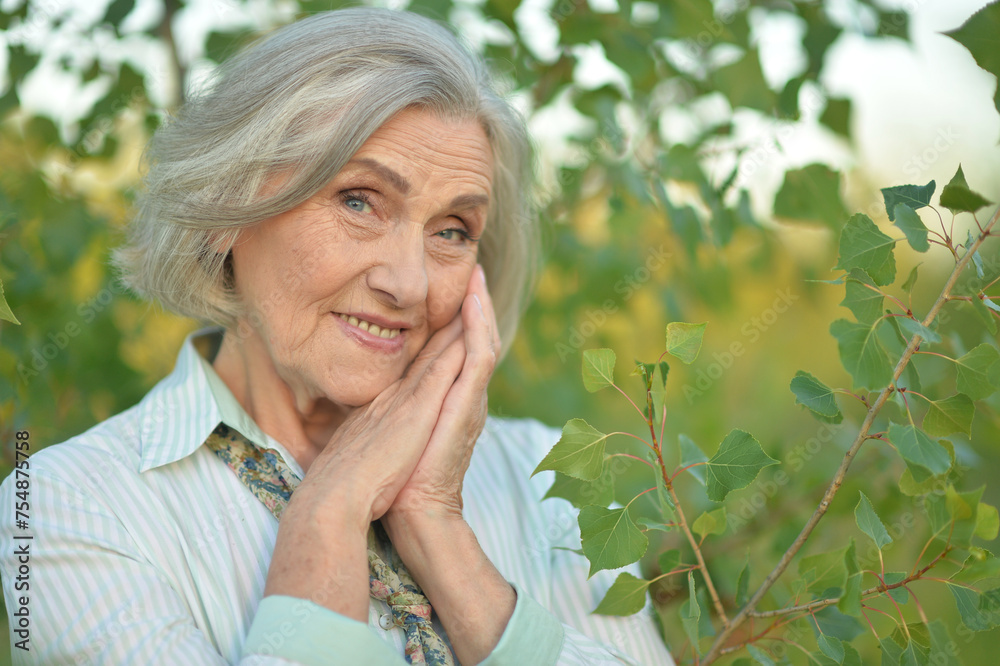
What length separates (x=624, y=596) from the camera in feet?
5.39

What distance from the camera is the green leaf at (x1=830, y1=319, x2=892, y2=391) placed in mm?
1188

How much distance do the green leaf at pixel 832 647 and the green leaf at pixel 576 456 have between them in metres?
0.55

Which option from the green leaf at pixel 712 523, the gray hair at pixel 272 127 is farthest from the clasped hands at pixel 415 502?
the gray hair at pixel 272 127

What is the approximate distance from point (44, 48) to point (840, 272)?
2587 mm

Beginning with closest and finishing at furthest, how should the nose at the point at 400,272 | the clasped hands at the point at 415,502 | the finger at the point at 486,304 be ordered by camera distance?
the clasped hands at the point at 415,502, the nose at the point at 400,272, the finger at the point at 486,304

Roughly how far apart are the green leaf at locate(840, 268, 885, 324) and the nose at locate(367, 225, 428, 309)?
100 cm

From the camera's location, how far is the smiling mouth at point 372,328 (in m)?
1.87

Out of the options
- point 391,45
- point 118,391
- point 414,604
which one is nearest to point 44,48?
point 118,391

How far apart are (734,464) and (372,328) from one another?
976 millimetres

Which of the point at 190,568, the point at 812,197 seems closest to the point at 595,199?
the point at 812,197

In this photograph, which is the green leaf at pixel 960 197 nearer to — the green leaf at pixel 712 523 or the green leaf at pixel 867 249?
the green leaf at pixel 867 249

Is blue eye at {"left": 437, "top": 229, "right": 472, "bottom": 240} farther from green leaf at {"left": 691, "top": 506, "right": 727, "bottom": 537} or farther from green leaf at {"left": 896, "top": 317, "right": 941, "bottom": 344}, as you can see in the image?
green leaf at {"left": 896, "top": 317, "right": 941, "bottom": 344}

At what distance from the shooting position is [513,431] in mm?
2414

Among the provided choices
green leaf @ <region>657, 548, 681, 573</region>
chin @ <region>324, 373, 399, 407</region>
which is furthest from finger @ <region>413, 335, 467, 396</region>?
green leaf @ <region>657, 548, 681, 573</region>
